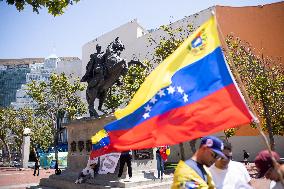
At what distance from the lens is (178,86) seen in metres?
3.56

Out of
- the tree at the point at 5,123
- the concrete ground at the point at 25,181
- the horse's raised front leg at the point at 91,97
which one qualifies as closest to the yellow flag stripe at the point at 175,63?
the concrete ground at the point at 25,181

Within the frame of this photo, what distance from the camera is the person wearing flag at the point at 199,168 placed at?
281 centimetres

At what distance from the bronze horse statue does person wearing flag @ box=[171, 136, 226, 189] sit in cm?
884

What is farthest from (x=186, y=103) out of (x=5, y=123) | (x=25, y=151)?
(x=5, y=123)

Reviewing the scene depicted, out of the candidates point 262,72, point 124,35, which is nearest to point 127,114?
point 262,72

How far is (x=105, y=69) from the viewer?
470 inches

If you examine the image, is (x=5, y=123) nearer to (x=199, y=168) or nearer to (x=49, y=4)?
(x=49, y=4)

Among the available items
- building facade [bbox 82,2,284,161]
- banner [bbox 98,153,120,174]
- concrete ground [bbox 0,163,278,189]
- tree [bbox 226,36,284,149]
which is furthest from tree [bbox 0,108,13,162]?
banner [bbox 98,153,120,174]

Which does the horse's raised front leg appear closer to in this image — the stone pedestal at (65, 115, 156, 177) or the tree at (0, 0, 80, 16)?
the stone pedestal at (65, 115, 156, 177)

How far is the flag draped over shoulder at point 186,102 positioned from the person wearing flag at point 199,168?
0.20 metres

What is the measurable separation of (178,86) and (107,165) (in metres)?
7.55

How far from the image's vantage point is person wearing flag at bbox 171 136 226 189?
2.81m

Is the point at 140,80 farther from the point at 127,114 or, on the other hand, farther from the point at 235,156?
the point at 127,114

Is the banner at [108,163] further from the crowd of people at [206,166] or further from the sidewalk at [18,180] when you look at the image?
the crowd of people at [206,166]
